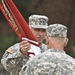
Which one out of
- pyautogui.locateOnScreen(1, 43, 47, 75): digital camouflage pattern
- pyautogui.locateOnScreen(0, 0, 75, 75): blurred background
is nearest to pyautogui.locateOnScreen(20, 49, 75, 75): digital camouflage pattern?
pyautogui.locateOnScreen(1, 43, 47, 75): digital camouflage pattern

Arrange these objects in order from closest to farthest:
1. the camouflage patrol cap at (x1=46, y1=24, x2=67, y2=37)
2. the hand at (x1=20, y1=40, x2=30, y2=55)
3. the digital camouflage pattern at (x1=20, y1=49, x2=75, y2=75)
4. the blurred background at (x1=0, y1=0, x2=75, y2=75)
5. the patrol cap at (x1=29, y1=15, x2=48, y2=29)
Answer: the digital camouflage pattern at (x1=20, y1=49, x2=75, y2=75) → the camouflage patrol cap at (x1=46, y1=24, x2=67, y2=37) → the hand at (x1=20, y1=40, x2=30, y2=55) → the patrol cap at (x1=29, y1=15, x2=48, y2=29) → the blurred background at (x1=0, y1=0, x2=75, y2=75)

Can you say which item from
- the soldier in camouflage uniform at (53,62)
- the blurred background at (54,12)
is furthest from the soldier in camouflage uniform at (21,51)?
the blurred background at (54,12)

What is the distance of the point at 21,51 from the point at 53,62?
0.95m

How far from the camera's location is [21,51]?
20.6ft

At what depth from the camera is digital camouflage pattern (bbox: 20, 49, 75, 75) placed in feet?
17.6

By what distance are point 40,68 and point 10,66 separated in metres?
1.19

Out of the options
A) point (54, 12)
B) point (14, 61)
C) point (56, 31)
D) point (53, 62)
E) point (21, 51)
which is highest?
point (56, 31)

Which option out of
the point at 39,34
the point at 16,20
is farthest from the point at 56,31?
the point at 39,34

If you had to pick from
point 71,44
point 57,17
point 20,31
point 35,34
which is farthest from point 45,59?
point 57,17

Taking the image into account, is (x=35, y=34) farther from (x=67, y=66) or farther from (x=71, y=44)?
(x=71, y=44)

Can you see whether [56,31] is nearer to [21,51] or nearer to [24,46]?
[24,46]

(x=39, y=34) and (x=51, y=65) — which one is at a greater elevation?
(x=51, y=65)

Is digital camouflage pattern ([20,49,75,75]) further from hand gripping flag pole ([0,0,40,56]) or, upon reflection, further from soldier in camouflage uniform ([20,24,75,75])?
hand gripping flag pole ([0,0,40,56])

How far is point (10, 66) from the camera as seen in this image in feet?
21.4
